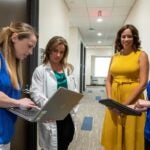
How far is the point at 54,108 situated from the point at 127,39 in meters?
1.22

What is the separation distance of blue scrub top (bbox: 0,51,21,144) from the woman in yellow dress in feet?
3.80

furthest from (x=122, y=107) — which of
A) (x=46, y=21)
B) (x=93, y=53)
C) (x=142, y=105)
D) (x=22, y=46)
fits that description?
(x=93, y=53)

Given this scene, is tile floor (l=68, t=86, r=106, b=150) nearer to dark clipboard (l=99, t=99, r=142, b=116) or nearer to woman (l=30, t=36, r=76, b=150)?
woman (l=30, t=36, r=76, b=150)

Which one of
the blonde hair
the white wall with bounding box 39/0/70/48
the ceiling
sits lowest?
the blonde hair

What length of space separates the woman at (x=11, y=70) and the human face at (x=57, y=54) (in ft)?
1.96

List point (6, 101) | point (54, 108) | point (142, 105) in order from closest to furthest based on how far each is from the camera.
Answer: point (6, 101), point (54, 108), point (142, 105)

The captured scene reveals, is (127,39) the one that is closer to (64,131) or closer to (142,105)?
(142,105)

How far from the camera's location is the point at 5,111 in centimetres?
142

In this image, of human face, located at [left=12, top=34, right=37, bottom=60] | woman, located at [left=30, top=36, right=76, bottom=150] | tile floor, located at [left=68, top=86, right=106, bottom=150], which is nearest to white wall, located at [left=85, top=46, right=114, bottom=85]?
tile floor, located at [left=68, top=86, right=106, bottom=150]

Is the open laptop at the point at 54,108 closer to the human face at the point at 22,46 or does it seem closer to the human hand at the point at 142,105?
the human face at the point at 22,46

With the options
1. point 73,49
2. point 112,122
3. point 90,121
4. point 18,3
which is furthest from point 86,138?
point 73,49

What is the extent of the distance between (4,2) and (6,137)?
1243 millimetres

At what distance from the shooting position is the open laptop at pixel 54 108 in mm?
1417

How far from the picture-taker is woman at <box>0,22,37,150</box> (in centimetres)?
137
